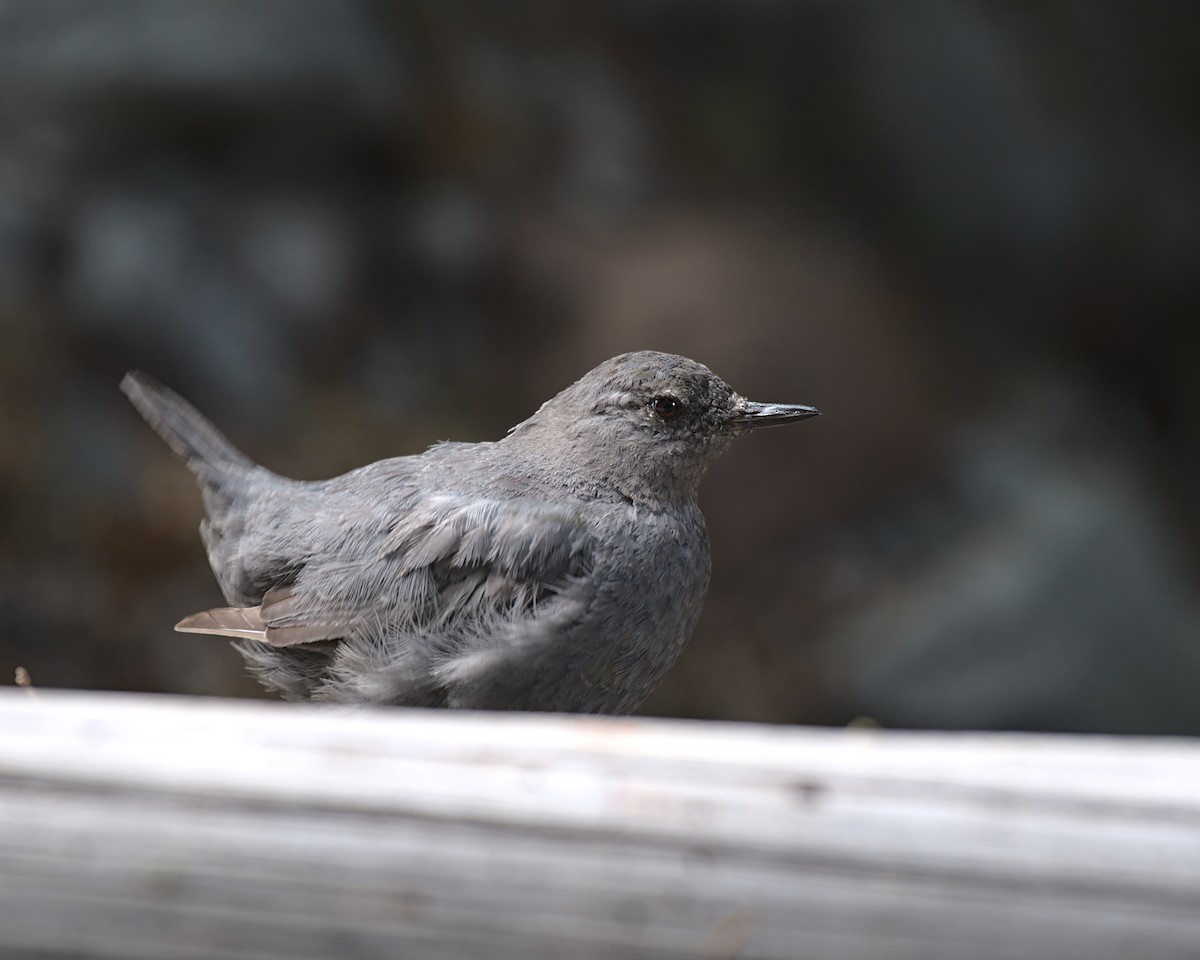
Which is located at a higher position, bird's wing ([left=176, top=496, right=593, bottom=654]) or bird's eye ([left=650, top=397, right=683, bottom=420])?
bird's eye ([left=650, top=397, right=683, bottom=420])

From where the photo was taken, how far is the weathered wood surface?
0.90 m

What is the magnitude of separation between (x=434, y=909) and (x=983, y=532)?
5.14 metres

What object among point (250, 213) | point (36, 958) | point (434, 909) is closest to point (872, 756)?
point (434, 909)

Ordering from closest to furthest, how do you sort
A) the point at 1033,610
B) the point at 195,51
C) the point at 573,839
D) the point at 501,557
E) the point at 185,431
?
the point at 573,839
the point at 501,557
the point at 185,431
the point at 195,51
the point at 1033,610

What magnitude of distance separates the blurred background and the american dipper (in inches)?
127

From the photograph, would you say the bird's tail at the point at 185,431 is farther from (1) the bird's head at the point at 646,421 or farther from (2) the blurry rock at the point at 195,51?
(2) the blurry rock at the point at 195,51

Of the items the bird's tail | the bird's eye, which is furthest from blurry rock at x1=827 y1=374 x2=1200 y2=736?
the bird's tail

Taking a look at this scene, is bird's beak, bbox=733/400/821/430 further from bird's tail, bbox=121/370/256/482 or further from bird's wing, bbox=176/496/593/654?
bird's tail, bbox=121/370/256/482

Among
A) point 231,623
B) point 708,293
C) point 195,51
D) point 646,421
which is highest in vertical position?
point 195,51

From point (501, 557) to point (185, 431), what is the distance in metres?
0.80

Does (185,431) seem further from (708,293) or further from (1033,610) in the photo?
(1033,610)

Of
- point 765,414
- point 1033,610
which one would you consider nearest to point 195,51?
point 765,414

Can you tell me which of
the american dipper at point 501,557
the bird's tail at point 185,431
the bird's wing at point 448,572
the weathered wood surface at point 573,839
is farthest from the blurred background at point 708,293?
the weathered wood surface at point 573,839

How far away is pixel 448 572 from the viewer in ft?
6.71
